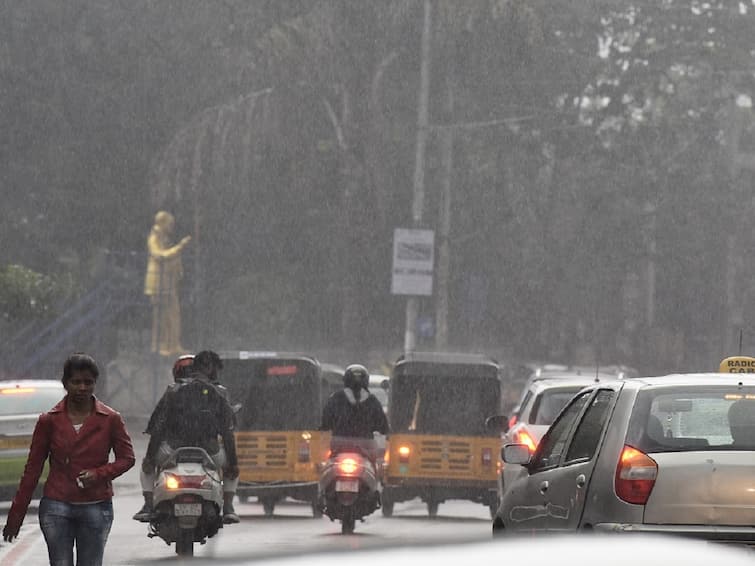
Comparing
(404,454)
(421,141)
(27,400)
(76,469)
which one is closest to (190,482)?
(76,469)

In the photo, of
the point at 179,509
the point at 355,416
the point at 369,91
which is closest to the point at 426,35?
the point at 369,91

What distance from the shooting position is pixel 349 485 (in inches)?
700

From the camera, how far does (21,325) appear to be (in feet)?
161

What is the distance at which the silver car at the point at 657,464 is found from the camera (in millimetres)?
9500

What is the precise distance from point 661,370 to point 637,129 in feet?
39.4

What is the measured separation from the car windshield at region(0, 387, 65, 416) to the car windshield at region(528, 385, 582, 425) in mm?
5914

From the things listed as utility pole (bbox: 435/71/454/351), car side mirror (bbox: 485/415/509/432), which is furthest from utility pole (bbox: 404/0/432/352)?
car side mirror (bbox: 485/415/509/432)

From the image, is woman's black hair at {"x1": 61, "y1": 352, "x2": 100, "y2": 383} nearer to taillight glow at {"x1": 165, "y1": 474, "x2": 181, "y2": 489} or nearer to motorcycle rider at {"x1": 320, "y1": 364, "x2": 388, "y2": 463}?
taillight glow at {"x1": 165, "y1": 474, "x2": 181, "y2": 489}

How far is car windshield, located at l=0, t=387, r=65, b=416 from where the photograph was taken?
2131 cm

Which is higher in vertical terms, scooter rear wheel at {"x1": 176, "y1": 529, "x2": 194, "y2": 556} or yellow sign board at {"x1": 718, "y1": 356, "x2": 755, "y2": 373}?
yellow sign board at {"x1": 718, "y1": 356, "x2": 755, "y2": 373}

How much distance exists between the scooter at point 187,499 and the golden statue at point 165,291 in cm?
3144

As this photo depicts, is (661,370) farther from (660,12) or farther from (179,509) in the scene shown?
(179,509)

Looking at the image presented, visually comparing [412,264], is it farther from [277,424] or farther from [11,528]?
[11,528]

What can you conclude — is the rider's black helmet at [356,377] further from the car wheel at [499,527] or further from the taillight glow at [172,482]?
the car wheel at [499,527]
